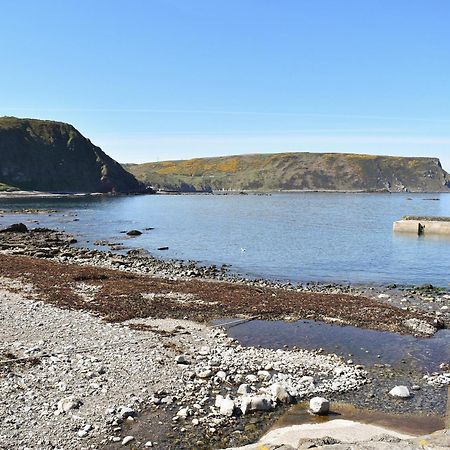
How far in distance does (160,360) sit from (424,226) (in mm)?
65332

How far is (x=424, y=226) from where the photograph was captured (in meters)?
74.1

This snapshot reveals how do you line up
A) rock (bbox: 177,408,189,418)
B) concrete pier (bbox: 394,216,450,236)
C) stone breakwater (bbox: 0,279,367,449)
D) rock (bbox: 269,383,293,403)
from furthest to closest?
concrete pier (bbox: 394,216,450,236) → rock (bbox: 269,383,293,403) → rock (bbox: 177,408,189,418) → stone breakwater (bbox: 0,279,367,449)

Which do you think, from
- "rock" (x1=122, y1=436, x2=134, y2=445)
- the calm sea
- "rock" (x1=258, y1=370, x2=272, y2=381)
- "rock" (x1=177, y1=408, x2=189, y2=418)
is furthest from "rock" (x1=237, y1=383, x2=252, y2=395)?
the calm sea

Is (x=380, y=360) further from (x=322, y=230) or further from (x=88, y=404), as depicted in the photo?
(x=322, y=230)

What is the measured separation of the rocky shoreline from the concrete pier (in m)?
41.0

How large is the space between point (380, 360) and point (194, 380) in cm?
820

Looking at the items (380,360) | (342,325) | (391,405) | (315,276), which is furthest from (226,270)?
(391,405)

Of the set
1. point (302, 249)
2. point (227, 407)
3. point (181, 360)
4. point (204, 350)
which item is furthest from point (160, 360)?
point (302, 249)

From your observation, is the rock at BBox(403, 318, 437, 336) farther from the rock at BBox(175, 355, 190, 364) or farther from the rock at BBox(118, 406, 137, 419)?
the rock at BBox(118, 406, 137, 419)

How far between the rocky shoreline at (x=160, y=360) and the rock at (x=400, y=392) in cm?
72

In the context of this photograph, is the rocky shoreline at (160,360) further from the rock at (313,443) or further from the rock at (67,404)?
the rock at (313,443)

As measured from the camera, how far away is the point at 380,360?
65.2ft

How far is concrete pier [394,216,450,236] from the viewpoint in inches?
2818

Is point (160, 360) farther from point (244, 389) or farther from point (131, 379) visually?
point (244, 389)
